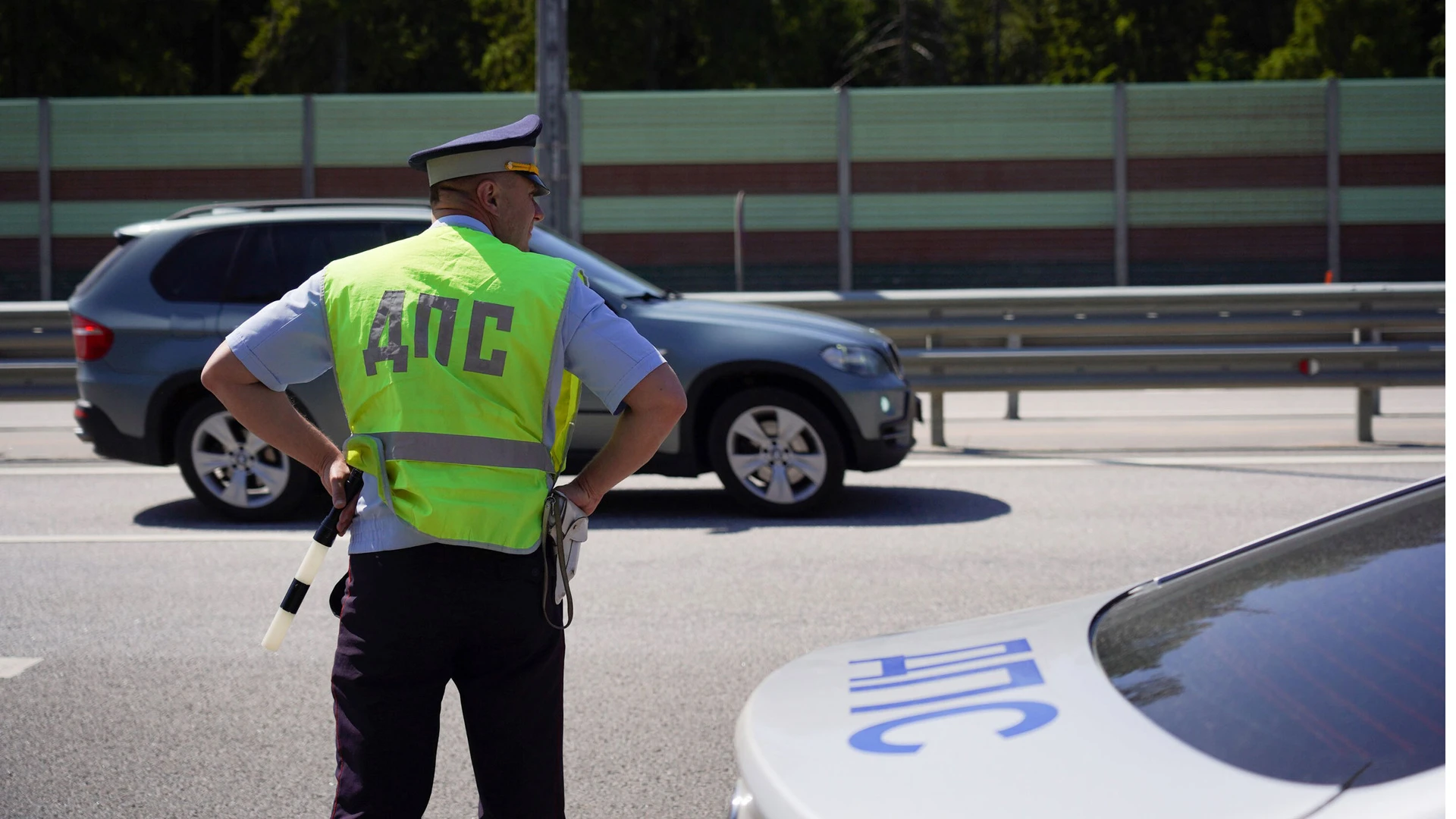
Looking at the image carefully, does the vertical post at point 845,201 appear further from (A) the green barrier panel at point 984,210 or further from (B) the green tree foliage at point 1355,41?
(B) the green tree foliage at point 1355,41

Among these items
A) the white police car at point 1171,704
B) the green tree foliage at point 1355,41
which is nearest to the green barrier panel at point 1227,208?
the green tree foliage at point 1355,41

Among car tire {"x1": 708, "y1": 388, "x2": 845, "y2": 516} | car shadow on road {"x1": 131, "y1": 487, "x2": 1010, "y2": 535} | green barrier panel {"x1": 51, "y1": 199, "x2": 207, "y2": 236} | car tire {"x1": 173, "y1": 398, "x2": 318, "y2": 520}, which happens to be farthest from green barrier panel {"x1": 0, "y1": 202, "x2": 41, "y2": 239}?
car tire {"x1": 708, "y1": 388, "x2": 845, "y2": 516}

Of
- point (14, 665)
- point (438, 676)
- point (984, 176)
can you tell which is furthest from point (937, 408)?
point (984, 176)

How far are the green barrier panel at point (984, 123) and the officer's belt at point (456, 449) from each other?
20711 millimetres

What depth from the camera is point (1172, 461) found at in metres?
9.82

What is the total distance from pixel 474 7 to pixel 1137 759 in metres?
39.4

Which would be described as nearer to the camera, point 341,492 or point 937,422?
point 341,492

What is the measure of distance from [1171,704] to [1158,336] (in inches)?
360

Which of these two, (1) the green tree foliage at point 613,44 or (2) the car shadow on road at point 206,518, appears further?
(1) the green tree foliage at point 613,44

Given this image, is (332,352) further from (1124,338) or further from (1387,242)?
(1387,242)

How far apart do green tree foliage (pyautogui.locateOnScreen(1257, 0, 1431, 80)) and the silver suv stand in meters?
33.0

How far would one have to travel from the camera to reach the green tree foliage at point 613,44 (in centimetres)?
3581

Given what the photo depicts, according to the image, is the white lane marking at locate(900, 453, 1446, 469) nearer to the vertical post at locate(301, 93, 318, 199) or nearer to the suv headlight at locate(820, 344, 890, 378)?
the suv headlight at locate(820, 344, 890, 378)

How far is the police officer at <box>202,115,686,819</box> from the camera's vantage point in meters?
2.53
